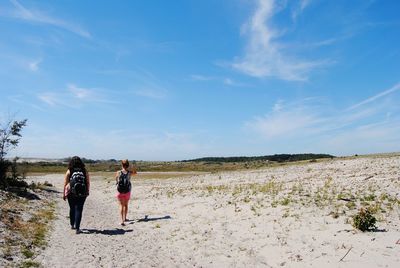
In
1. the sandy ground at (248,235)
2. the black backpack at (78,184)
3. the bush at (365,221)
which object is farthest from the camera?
the black backpack at (78,184)

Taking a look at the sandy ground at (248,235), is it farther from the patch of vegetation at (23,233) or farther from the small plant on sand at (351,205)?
the patch of vegetation at (23,233)

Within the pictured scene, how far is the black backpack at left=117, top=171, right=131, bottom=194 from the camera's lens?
1853 centimetres

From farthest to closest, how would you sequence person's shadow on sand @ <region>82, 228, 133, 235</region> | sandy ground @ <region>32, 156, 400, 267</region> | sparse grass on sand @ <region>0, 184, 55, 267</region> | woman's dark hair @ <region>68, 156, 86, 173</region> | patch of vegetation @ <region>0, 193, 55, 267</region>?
woman's dark hair @ <region>68, 156, 86, 173</region> < person's shadow on sand @ <region>82, 228, 133, 235</region> < sandy ground @ <region>32, 156, 400, 267</region> < patch of vegetation @ <region>0, 193, 55, 267</region> < sparse grass on sand @ <region>0, 184, 55, 267</region>

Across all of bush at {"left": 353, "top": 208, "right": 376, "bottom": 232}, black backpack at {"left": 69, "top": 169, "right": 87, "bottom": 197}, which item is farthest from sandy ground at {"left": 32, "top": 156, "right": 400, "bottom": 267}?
black backpack at {"left": 69, "top": 169, "right": 87, "bottom": 197}

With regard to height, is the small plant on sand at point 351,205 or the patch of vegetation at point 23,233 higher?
the small plant on sand at point 351,205

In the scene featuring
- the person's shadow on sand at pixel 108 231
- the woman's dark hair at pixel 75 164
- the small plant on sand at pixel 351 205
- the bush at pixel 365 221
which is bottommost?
the person's shadow on sand at pixel 108 231

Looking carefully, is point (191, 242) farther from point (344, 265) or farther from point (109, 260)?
point (344, 265)

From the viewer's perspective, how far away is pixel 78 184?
15.8 meters

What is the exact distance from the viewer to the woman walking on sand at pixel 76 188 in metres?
15.8

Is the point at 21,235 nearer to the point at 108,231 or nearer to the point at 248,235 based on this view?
the point at 108,231

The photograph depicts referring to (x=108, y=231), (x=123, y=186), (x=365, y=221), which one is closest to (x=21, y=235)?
(x=108, y=231)

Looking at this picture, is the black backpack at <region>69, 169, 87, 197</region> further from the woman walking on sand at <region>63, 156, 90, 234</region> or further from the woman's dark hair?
the woman's dark hair

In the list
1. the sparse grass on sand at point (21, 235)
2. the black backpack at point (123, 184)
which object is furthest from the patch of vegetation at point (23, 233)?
the black backpack at point (123, 184)

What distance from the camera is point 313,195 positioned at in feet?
67.8
